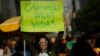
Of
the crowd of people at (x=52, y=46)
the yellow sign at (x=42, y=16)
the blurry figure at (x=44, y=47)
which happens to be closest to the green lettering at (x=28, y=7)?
the yellow sign at (x=42, y=16)

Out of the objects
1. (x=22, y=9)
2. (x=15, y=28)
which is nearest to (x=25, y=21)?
(x=22, y=9)

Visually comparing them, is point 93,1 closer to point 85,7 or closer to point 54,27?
point 85,7

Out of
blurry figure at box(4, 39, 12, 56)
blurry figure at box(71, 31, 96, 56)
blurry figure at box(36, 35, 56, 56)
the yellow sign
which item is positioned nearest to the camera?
blurry figure at box(36, 35, 56, 56)

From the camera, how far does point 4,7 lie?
12.1m

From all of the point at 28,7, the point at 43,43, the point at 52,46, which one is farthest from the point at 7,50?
the point at 43,43

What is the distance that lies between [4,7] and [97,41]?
398cm

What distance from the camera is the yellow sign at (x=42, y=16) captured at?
676 cm

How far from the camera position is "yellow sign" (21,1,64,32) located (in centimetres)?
676

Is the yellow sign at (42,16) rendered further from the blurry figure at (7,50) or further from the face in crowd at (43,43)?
the blurry figure at (7,50)

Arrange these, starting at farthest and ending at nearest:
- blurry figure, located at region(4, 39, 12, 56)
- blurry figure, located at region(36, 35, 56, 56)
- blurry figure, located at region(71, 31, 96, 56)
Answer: blurry figure, located at region(4, 39, 12, 56)
blurry figure, located at region(71, 31, 96, 56)
blurry figure, located at region(36, 35, 56, 56)

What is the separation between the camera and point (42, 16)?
689cm

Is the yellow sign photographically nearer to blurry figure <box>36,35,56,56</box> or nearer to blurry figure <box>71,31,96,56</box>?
blurry figure <box>36,35,56,56</box>

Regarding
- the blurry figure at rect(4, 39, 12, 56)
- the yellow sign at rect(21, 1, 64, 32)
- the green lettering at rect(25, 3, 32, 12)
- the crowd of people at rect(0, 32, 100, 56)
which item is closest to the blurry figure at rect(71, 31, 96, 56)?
the crowd of people at rect(0, 32, 100, 56)

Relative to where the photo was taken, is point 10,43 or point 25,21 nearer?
point 25,21
